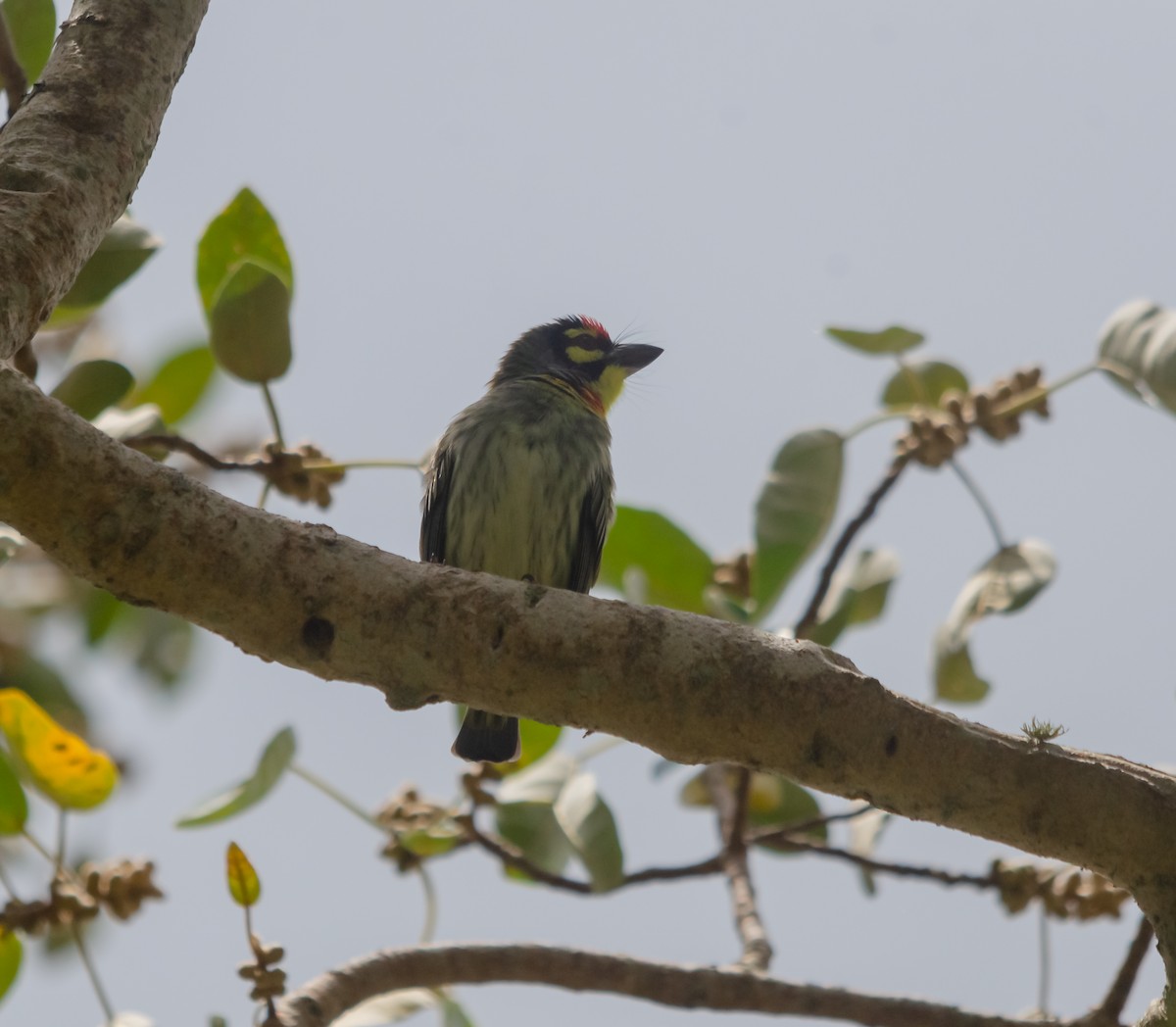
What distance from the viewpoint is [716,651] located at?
209 cm

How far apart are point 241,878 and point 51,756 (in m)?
0.68

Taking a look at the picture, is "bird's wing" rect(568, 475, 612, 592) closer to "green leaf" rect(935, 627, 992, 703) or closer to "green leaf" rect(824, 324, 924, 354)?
"green leaf" rect(824, 324, 924, 354)

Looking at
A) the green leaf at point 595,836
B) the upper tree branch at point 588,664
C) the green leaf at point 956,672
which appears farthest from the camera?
the green leaf at point 956,672

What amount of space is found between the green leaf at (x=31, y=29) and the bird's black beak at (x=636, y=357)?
2.40 m

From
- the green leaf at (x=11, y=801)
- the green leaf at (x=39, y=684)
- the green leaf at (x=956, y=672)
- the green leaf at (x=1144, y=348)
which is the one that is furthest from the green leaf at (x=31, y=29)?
the green leaf at (x=1144, y=348)

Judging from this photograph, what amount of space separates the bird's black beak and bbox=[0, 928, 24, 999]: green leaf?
298cm

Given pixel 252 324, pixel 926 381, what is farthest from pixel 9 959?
pixel 926 381

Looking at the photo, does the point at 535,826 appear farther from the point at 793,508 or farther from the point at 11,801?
the point at 11,801

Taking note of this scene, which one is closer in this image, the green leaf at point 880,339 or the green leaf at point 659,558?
the green leaf at point 880,339

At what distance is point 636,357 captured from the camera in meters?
5.05

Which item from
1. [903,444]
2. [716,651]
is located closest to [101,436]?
[716,651]

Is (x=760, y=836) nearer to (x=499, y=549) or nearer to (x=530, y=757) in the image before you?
(x=530, y=757)

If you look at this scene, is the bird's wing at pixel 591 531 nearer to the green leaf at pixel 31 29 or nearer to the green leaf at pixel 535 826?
the green leaf at pixel 535 826

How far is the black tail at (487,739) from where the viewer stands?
3543 mm
